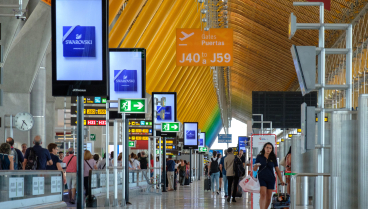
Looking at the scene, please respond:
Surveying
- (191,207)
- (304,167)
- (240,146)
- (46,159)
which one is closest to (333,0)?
(304,167)

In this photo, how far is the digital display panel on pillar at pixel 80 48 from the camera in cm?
714

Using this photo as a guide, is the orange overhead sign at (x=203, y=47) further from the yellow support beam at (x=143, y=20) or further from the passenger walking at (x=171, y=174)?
the passenger walking at (x=171, y=174)

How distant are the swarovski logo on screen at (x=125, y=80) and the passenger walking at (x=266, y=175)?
5.82 meters

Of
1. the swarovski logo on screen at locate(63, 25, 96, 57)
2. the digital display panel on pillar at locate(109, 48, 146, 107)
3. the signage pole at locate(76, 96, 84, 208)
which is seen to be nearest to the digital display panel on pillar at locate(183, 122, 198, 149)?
the digital display panel on pillar at locate(109, 48, 146, 107)

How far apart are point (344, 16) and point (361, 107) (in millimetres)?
17757

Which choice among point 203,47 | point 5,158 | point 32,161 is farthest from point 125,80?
point 5,158

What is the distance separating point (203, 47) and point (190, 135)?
1691 cm

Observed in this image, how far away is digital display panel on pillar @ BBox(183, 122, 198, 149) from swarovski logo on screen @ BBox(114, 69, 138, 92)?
18695 millimetres

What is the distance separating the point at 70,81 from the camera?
7.18 m

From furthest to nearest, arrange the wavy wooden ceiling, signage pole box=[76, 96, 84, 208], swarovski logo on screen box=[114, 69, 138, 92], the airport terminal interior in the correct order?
the wavy wooden ceiling
swarovski logo on screen box=[114, 69, 138, 92]
signage pole box=[76, 96, 84, 208]
the airport terminal interior

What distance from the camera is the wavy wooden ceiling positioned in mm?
24359

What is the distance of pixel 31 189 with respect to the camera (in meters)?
8.32

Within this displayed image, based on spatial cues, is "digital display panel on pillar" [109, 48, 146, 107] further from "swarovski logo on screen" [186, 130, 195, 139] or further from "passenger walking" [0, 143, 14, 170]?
"swarovski logo on screen" [186, 130, 195, 139]

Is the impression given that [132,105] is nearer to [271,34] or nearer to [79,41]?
[79,41]
